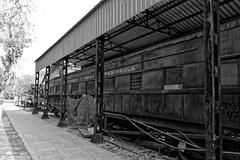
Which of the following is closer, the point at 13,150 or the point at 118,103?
the point at 13,150

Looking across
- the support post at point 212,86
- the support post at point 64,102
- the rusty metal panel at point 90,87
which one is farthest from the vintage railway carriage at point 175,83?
the support post at point 64,102

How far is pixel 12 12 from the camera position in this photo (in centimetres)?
393

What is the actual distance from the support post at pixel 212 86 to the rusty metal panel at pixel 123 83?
524cm

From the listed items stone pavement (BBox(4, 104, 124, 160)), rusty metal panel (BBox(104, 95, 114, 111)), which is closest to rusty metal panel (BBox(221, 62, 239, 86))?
stone pavement (BBox(4, 104, 124, 160))

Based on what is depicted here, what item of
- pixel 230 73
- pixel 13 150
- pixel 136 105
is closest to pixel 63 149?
pixel 13 150

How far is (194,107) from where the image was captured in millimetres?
5543

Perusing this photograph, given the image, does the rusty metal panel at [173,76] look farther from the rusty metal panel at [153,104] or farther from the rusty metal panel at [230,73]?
the rusty metal panel at [230,73]

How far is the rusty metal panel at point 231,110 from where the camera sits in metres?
4.65

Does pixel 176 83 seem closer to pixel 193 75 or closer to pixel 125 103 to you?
pixel 193 75

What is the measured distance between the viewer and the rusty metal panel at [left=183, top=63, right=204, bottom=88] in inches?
219

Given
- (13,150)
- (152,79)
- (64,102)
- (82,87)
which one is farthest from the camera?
(82,87)

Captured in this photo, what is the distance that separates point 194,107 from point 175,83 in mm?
1087

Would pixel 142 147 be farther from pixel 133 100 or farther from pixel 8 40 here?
pixel 8 40

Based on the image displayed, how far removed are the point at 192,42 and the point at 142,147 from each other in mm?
3930
